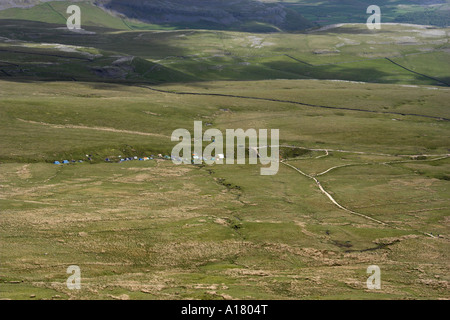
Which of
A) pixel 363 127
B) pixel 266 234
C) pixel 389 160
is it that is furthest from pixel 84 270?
pixel 363 127

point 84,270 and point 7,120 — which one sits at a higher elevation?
point 7,120

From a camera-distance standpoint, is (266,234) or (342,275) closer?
(342,275)

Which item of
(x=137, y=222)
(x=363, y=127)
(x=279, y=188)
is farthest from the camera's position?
(x=363, y=127)

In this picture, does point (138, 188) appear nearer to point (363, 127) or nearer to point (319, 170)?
point (319, 170)

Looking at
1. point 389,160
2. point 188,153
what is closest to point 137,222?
point 188,153

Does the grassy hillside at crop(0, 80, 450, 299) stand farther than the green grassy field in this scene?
No

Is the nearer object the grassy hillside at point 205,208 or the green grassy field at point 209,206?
the grassy hillside at point 205,208

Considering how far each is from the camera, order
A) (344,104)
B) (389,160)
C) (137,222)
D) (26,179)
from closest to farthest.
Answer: (137,222), (26,179), (389,160), (344,104)

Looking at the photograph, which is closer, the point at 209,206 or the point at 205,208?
the point at 205,208
